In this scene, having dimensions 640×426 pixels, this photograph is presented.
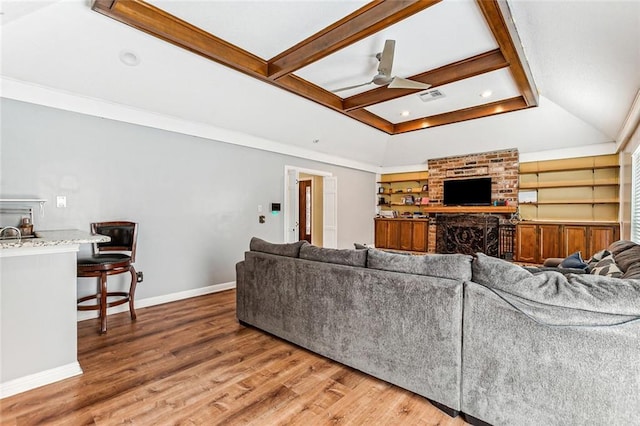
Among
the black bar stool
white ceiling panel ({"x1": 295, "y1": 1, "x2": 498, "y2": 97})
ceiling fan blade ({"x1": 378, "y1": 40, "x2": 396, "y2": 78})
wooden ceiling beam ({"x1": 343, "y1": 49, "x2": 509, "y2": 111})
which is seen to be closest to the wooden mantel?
wooden ceiling beam ({"x1": 343, "y1": 49, "x2": 509, "y2": 111})

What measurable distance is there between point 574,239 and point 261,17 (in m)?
6.32

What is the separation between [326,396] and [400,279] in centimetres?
91

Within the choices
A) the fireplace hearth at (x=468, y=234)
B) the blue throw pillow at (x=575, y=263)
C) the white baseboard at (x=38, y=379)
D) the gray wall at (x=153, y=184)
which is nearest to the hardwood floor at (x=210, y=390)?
the white baseboard at (x=38, y=379)

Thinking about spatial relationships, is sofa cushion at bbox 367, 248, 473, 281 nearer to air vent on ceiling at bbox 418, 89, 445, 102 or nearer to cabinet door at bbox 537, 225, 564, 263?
air vent on ceiling at bbox 418, 89, 445, 102

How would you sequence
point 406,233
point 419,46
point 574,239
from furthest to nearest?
point 406,233
point 574,239
point 419,46

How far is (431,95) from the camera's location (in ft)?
16.4

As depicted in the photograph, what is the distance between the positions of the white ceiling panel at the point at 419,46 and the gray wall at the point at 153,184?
1877 millimetres

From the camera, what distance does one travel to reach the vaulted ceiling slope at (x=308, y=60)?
2709 mm

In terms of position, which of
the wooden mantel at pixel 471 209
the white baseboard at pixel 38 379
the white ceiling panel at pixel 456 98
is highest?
the white ceiling panel at pixel 456 98

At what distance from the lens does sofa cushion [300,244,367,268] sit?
2410mm

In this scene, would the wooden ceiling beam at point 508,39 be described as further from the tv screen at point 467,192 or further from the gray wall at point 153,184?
the gray wall at point 153,184

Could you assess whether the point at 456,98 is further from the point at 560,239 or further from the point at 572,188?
the point at 560,239

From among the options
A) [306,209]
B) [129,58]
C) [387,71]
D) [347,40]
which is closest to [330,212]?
[306,209]

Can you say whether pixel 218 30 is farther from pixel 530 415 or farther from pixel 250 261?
pixel 530 415
